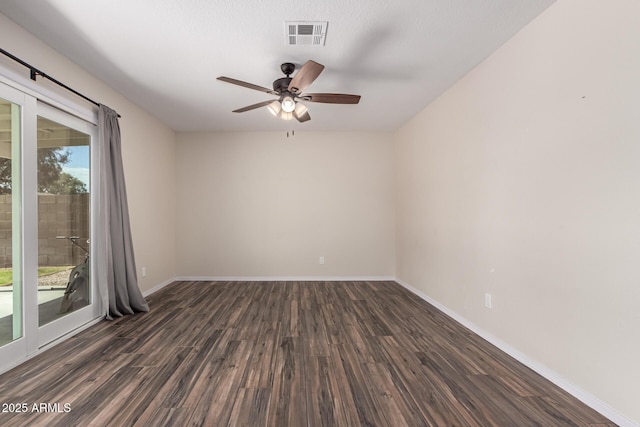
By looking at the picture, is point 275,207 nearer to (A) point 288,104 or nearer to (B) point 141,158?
(B) point 141,158

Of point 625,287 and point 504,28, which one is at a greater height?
point 504,28

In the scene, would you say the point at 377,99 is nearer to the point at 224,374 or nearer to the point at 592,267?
the point at 592,267

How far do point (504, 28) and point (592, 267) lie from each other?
6.11 feet

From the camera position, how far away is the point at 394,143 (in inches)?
178

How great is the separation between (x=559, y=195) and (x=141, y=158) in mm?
4568

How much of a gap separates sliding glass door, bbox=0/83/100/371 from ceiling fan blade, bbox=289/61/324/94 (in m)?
2.15

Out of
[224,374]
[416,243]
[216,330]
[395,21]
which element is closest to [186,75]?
[395,21]

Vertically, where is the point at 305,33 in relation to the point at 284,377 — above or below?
above

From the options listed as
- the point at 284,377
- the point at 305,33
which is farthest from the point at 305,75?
the point at 284,377

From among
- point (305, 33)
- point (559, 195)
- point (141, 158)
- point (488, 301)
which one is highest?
point (305, 33)

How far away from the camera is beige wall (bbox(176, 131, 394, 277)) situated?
447 centimetres

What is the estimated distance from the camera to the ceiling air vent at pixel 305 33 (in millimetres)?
1938

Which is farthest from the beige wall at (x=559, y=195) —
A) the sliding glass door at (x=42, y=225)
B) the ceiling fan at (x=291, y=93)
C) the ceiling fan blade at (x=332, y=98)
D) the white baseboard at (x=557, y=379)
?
the sliding glass door at (x=42, y=225)

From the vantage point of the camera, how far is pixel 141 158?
3.53 m
